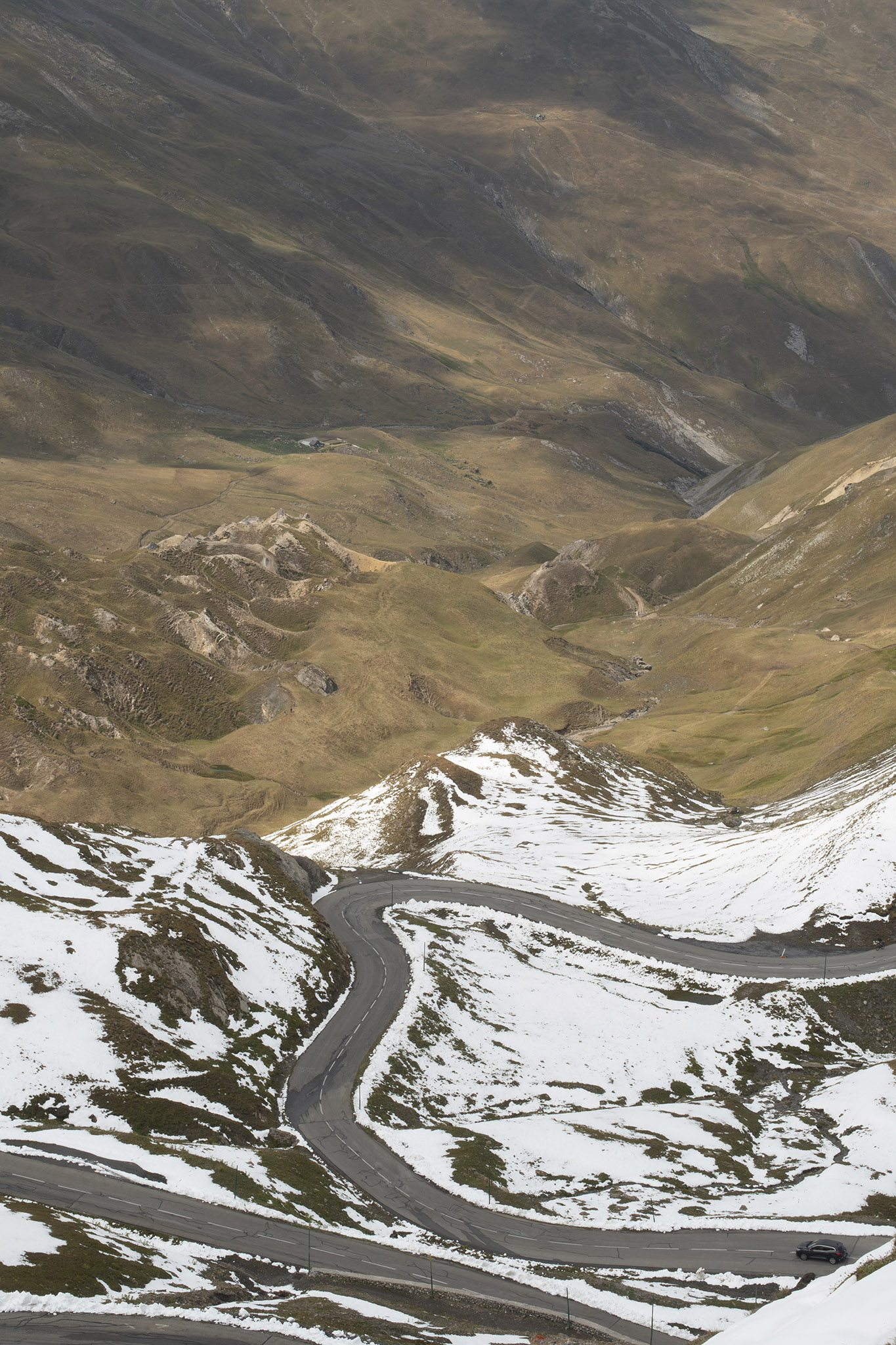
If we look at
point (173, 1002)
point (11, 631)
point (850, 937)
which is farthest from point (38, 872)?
point (11, 631)

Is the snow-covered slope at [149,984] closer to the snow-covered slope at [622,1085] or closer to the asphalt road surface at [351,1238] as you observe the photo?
the asphalt road surface at [351,1238]

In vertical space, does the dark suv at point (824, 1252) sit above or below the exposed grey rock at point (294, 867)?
above

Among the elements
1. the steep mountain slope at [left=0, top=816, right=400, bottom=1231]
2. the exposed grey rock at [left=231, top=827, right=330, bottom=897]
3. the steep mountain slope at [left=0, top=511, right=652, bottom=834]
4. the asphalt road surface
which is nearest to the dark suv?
the asphalt road surface

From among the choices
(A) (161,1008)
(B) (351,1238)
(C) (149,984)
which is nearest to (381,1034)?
(A) (161,1008)

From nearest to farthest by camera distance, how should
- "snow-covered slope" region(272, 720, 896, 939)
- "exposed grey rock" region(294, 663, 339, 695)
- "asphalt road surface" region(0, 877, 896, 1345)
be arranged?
1. "asphalt road surface" region(0, 877, 896, 1345)
2. "snow-covered slope" region(272, 720, 896, 939)
3. "exposed grey rock" region(294, 663, 339, 695)

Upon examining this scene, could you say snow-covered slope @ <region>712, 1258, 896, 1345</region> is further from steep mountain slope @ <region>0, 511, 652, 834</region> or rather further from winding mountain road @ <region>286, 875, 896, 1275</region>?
steep mountain slope @ <region>0, 511, 652, 834</region>

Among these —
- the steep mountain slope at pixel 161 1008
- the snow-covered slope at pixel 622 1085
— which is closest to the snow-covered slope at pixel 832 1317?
the snow-covered slope at pixel 622 1085

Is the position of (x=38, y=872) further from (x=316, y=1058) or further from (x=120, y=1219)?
(x=120, y=1219)
